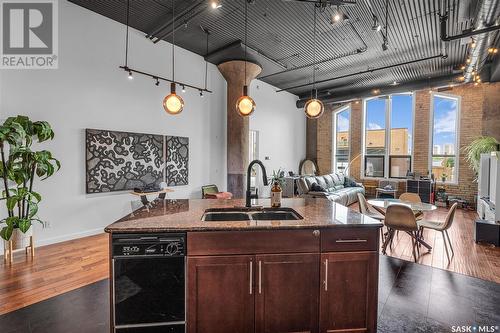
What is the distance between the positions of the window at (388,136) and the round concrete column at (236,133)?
5.31m

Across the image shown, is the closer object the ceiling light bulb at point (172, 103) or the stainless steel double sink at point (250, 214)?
the stainless steel double sink at point (250, 214)

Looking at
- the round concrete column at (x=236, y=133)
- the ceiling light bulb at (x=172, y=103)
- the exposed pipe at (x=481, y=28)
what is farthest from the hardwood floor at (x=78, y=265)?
the exposed pipe at (x=481, y=28)

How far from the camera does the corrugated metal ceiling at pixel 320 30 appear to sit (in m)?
3.97

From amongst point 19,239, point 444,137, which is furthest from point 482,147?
point 19,239

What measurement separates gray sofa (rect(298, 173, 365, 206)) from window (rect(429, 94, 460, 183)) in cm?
239

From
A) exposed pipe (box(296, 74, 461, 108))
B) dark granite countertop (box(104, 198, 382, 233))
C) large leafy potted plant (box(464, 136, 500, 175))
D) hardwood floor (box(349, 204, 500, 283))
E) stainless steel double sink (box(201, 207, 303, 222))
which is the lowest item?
hardwood floor (box(349, 204, 500, 283))

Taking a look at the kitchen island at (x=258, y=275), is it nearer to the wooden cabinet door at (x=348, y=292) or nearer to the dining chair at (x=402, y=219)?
the wooden cabinet door at (x=348, y=292)

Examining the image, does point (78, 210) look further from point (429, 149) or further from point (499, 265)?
point (429, 149)

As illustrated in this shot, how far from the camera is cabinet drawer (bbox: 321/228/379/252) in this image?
5.75ft

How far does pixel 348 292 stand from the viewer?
69.4 inches

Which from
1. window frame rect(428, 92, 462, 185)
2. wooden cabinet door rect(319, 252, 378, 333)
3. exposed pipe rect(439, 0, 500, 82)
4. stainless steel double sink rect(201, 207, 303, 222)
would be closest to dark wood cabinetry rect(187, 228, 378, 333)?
wooden cabinet door rect(319, 252, 378, 333)

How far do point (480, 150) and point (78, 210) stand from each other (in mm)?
8754

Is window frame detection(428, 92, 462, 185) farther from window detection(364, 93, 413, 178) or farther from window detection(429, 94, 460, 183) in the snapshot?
window detection(364, 93, 413, 178)

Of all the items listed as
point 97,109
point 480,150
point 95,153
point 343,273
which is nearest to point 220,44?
point 97,109
